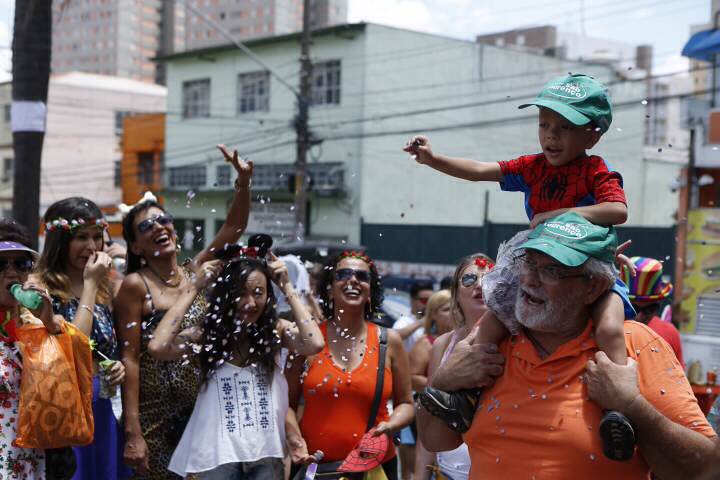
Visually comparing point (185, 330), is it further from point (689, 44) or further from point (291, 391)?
point (689, 44)

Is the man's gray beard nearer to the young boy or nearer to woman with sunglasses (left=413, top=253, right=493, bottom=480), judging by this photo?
the young boy

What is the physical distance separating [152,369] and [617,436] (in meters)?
Answer: 2.50

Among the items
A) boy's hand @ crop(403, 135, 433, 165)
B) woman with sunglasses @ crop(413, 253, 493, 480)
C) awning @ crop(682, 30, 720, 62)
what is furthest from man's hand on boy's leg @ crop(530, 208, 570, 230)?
awning @ crop(682, 30, 720, 62)

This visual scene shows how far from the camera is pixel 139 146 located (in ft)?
112

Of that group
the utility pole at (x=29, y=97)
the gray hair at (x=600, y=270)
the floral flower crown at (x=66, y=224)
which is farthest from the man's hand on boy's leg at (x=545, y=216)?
the utility pole at (x=29, y=97)

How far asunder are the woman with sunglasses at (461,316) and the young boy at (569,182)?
884 mm

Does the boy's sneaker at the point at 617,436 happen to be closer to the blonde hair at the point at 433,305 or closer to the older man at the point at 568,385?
the older man at the point at 568,385

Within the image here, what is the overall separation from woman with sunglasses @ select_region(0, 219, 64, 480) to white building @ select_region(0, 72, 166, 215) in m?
38.8

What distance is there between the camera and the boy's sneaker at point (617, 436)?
212 cm

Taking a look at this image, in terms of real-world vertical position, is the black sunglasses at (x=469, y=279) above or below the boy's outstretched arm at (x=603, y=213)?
below

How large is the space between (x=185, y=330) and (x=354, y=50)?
22301mm

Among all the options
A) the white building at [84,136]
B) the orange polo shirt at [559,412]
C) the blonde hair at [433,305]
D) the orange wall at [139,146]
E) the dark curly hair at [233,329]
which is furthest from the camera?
the white building at [84,136]

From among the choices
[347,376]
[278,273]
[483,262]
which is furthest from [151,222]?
[483,262]

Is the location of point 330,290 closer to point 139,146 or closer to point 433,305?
point 433,305
